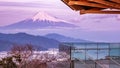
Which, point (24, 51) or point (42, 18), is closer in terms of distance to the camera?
point (24, 51)

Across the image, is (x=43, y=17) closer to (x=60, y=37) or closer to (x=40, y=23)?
(x=40, y=23)

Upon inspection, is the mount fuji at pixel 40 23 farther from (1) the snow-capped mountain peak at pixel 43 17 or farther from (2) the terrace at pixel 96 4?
(2) the terrace at pixel 96 4

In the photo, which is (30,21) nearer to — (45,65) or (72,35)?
(72,35)

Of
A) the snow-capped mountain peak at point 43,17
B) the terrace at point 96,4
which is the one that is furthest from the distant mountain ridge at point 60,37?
the terrace at point 96,4

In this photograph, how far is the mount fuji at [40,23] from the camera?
29069mm

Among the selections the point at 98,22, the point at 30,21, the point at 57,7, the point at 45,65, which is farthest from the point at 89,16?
the point at 45,65

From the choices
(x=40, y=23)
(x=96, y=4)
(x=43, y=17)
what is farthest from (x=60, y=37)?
(x=96, y=4)

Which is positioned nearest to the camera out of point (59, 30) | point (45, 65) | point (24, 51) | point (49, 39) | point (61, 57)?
point (45, 65)

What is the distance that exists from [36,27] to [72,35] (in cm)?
331

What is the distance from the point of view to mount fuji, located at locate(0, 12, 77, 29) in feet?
95.4

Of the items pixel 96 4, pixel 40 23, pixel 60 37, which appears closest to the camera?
pixel 96 4

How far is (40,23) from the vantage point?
30.0m

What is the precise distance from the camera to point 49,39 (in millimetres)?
27797

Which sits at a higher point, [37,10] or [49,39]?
[37,10]
